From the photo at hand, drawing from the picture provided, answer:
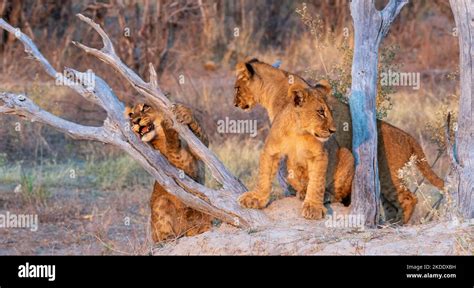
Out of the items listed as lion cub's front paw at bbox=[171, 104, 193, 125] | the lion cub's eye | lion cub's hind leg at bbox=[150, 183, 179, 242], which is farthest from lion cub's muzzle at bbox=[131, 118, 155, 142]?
lion cub's hind leg at bbox=[150, 183, 179, 242]

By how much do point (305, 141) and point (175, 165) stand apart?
1.14 m

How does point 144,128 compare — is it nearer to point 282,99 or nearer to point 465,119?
point 282,99

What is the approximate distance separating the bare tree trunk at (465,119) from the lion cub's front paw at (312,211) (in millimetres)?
823

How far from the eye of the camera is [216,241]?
21.1ft

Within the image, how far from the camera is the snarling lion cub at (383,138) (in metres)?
7.01

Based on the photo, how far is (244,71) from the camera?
708 centimetres

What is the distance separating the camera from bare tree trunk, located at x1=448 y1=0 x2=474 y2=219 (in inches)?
255

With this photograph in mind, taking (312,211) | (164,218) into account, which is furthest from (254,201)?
(164,218)

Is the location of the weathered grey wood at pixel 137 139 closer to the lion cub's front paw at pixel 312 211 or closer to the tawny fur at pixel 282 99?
the lion cub's front paw at pixel 312 211

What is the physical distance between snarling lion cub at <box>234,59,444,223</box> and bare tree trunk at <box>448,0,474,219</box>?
1.57ft

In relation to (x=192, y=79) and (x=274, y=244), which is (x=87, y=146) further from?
(x=274, y=244)

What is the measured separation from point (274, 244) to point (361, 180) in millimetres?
824

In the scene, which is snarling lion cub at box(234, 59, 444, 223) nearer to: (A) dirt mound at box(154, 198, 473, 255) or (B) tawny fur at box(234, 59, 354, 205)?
(B) tawny fur at box(234, 59, 354, 205)

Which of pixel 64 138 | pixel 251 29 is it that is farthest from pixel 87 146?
pixel 251 29
